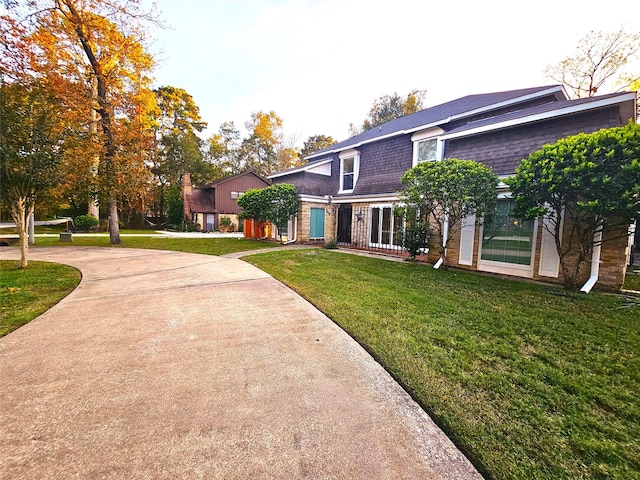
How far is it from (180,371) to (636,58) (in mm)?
27731

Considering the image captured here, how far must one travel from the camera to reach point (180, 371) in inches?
97.3

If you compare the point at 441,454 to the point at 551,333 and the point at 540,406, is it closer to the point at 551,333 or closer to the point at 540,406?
the point at 540,406

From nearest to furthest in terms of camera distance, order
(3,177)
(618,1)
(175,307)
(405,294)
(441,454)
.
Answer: (441,454)
(175,307)
(405,294)
(3,177)
(618,1)

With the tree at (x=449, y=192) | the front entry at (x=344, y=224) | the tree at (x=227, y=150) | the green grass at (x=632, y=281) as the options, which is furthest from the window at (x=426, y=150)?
the tree at (x=227, y=150)

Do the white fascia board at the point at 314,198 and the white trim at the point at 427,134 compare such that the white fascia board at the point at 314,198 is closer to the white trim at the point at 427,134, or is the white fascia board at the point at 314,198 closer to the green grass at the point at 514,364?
the white trim at the point at 427,134

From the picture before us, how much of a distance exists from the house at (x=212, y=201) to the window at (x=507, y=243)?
77.5 ft

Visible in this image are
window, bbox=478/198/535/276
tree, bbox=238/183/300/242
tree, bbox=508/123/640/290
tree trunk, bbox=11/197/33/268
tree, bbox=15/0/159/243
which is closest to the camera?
tree, bbox=508/123/640/290

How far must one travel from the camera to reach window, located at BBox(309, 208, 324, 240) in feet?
43.6

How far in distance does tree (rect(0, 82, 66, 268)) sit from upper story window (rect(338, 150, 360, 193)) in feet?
34.9

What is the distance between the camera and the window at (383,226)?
1056 cm

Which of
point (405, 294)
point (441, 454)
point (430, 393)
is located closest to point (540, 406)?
point (430, 393)

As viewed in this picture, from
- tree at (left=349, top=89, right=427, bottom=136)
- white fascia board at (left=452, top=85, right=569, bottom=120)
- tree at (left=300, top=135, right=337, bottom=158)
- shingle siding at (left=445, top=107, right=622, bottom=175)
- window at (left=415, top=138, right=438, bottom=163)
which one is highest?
tree at (left=349, top=89, right=427, bottom=136)

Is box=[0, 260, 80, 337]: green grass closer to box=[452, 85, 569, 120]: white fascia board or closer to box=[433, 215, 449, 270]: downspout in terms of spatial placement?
box=[433, 215, 449, 270]: downspout


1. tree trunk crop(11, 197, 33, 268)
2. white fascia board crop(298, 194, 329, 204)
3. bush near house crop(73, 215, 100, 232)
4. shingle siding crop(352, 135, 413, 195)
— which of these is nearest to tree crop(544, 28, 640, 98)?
shingle siding crop(352, 135, 413, 195)
